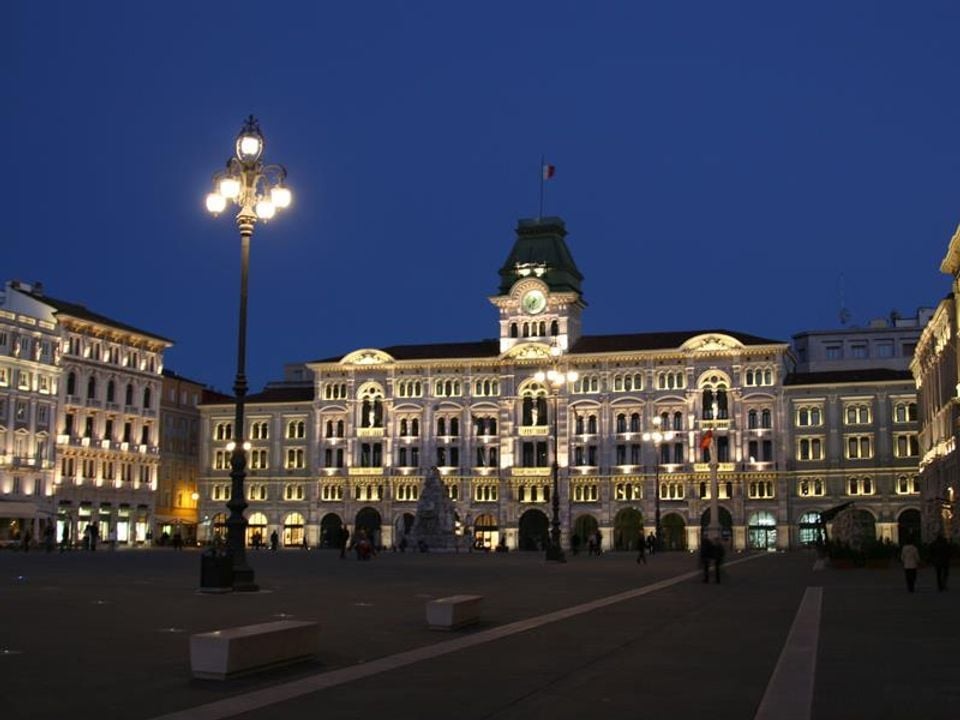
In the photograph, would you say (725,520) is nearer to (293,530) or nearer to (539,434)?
(539,434)

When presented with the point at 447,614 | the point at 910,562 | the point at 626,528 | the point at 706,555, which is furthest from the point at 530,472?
the point at 447,614

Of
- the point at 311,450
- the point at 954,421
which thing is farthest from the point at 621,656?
the point at 311,450

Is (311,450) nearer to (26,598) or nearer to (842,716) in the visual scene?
(26,598)

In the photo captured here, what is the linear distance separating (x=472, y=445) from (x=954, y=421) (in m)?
50.9

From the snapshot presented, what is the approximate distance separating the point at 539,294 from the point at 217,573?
261 feet

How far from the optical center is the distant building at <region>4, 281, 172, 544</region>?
285 feet

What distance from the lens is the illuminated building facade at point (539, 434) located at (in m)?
95.2

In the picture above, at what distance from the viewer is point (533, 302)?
10369 cm

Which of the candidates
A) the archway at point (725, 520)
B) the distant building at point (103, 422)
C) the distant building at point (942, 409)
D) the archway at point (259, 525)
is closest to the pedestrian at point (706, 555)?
the distant building at point (942, 409)

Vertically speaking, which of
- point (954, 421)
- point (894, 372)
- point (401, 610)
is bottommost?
point (401, 610)

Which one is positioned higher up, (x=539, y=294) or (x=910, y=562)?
(x=539, y=294)

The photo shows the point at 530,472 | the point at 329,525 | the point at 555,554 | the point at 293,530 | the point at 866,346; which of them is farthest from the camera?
the point at 866,346

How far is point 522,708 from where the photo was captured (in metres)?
10.3

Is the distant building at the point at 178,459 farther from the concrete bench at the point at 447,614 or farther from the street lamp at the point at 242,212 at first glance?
the concrete bench at the point at 447,614
